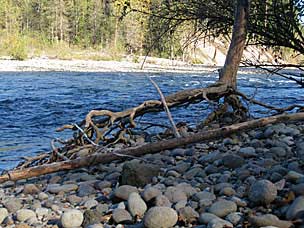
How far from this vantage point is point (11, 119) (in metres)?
8.95

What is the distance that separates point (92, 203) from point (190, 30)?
4.43 meters

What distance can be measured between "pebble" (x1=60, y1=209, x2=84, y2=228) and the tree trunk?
3491mm

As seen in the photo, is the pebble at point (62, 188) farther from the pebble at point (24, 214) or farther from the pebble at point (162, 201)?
the pebble at point (162, 201)

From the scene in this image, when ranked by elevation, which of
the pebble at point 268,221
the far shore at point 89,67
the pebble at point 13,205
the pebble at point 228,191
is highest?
the pebble at point 268,221

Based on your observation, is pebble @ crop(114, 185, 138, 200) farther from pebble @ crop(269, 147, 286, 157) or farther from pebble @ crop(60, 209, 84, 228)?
pebble @ crop(269, 147, 286, 157)

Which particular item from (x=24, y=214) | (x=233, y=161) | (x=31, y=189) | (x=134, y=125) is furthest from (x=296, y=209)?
(x=134, y=125)

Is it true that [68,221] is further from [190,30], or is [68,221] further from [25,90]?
[25,90]

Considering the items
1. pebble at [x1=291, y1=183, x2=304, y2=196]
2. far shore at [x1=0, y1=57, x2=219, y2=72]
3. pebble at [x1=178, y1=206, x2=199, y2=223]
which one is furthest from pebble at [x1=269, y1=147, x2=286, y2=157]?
far shore at [x1=0, y1=57, x2=219, y2=72]

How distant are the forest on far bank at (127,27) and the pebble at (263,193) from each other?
→ 2.64 metres

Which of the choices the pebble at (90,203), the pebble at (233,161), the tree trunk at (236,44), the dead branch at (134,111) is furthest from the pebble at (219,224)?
the tree trunk at (236,44)

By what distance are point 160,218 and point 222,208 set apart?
393 millimetres

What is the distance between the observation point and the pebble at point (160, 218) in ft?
8.77

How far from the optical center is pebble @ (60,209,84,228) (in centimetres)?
293

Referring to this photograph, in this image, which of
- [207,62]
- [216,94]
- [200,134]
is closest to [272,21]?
[216,94]
